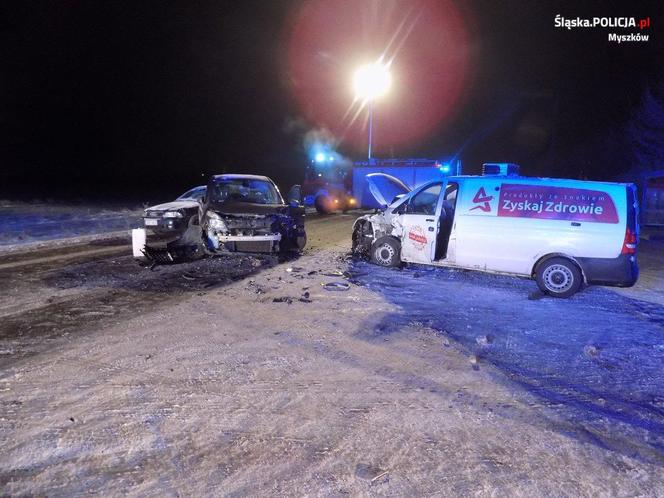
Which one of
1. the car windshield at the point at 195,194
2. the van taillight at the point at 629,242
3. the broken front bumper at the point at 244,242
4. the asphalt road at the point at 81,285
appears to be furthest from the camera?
the car windshield at the point at 195,194

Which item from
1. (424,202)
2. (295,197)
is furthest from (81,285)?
(424,202)

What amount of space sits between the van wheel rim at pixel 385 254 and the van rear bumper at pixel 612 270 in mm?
3318

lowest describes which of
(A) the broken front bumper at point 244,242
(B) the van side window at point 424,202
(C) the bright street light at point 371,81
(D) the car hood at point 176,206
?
(A) the broken front bumper at point 244,242

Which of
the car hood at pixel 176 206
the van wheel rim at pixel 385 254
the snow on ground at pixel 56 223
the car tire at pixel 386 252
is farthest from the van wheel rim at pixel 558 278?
the snow on ground at pixel 56 223

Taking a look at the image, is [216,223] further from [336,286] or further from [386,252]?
[386,252]

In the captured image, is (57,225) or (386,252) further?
(57,225)

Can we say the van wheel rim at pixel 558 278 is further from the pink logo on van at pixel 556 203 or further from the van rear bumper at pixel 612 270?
the pink logo on van at pixel 556 203

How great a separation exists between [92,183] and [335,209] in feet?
103

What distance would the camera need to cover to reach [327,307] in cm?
685

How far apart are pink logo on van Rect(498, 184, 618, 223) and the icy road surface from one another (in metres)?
1.34

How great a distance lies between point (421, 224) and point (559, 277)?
2.47 m

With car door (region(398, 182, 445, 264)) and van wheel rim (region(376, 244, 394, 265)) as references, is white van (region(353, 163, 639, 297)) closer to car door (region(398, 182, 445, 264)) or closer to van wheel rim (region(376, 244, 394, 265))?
car door (region(398, 182, 445, 264))

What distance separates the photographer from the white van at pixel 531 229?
7.32 metres

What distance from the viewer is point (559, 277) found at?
25.1 ft
